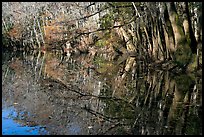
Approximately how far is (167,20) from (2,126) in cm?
1520

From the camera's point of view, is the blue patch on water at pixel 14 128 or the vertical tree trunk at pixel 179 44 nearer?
the blue patch on water at pixel 14 128

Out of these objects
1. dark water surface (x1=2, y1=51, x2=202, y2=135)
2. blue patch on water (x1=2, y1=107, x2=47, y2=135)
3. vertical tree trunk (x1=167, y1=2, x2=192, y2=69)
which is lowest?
blue patch on water (x1=2, y1=107, x2=47, y2=135)

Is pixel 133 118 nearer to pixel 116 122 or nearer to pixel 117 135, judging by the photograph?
pixel 116 122

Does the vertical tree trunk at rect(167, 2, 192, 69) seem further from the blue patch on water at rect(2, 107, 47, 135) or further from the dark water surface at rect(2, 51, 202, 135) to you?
the blue patch on water at rect(2, 107, 47, 135)

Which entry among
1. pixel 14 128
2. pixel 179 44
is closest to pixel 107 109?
pixel 14 128

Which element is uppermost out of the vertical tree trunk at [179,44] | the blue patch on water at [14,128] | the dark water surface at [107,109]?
the vertical tree trunk at [179,44]

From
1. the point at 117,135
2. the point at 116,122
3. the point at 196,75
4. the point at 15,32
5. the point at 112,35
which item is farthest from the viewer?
the point at 15,32

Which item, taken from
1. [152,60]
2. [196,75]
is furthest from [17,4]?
[196,75]

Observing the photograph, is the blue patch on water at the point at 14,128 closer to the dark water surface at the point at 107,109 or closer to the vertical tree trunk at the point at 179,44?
the dark water surface at the point at 107,109

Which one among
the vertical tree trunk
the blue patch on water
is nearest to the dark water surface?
the blue patch on water

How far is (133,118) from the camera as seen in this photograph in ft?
36.0

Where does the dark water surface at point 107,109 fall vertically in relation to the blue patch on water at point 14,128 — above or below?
above

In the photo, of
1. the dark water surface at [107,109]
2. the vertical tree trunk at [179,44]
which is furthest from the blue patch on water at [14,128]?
the vertical tree trunk at [179,44]

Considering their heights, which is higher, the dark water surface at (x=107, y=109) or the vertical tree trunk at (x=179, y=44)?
the vertical tree trunk at (x=179, y=44)
